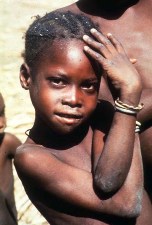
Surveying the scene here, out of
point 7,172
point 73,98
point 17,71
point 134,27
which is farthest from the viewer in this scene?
point 17,71

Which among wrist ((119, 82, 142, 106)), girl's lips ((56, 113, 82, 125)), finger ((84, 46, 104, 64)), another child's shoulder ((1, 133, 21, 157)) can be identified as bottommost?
another child's shoulder ((1, 133, 21, 157))

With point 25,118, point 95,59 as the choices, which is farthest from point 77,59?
point 25,118

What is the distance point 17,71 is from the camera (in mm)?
6348

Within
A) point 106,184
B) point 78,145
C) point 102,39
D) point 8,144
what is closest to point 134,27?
point 102,39

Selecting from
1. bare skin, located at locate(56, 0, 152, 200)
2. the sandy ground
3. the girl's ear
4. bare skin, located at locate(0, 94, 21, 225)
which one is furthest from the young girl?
the sandy ground

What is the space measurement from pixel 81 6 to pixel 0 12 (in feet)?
14.0

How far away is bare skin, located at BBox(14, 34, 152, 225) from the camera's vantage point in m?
2.41

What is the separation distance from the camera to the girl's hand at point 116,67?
241 cm

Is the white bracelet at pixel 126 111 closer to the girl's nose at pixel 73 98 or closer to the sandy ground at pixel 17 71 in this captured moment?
the girl's nose at pixel 73 98

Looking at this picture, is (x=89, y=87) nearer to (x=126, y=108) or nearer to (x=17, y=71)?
(x=126, y=108)

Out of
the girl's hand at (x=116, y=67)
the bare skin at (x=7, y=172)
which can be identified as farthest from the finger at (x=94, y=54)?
the bare skin at (x=7, y=172)

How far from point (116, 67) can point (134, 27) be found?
0.50 meters

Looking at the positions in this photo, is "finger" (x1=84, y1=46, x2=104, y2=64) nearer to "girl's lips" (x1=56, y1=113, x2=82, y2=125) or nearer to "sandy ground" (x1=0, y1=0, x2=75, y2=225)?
"girl's lips" (x1=56, y1=113, x2=82, y2=125)

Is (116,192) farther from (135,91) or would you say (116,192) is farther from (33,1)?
(33,1)
